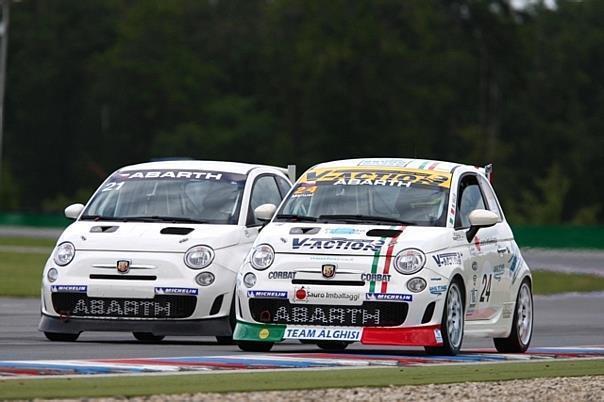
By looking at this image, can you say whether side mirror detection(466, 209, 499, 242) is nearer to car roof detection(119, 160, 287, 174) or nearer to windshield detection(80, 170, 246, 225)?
windshield detection(80, 170, 246, 225)

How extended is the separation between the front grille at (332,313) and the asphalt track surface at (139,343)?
463mm

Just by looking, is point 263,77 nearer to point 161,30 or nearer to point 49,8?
point 161,30

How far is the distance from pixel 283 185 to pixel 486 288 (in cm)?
326

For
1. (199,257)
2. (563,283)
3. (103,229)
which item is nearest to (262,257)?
(199,257)

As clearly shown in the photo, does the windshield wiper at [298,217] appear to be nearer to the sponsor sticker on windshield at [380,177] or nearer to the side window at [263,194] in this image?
the sponsor sticker on windshield at [380,177]

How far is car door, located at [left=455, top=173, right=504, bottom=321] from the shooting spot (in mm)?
14609

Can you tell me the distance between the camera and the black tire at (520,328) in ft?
51.0

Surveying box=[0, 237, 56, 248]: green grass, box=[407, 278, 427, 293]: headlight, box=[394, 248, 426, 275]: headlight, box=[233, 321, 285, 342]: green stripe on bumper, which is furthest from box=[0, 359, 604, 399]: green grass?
box=[0, 237, 56, 248]: green grass

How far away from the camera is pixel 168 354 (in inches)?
546

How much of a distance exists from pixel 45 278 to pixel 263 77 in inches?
3955

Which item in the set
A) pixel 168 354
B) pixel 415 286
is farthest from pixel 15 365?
pixel 415 286

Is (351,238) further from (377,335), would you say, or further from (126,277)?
(126,277)

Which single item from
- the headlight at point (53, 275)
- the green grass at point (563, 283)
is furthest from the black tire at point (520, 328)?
the green grass at point (563, 283)

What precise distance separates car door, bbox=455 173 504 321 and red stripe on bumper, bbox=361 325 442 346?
87cm
